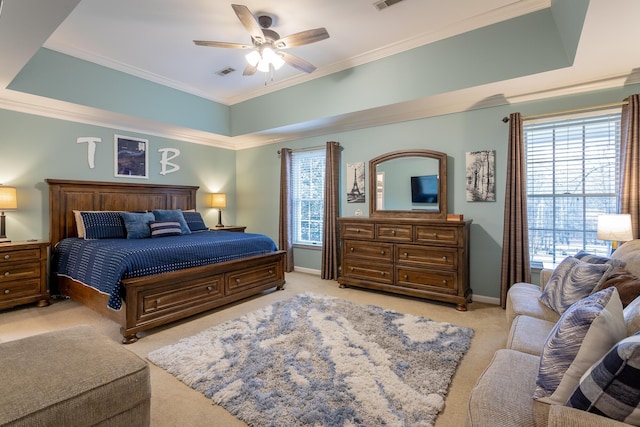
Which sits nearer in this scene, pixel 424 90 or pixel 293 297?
pixel 424 90

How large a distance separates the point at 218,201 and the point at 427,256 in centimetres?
386

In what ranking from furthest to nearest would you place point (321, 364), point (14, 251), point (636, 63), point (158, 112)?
point (158, 112)
point (14, 251)
point (636, 63)
point (321, 364)

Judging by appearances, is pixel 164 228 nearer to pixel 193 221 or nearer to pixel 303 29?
pixel 193 221

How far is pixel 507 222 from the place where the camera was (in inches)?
139

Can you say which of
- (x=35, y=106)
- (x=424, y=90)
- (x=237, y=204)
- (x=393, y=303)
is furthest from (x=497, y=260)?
(x=35, y=106)

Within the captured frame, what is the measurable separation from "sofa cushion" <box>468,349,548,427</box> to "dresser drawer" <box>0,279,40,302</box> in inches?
180

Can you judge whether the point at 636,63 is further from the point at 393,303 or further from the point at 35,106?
the point at 35,106

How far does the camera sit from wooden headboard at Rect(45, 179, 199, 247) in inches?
158

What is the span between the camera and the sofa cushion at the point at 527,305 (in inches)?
82.3

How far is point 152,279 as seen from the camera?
9.30 ft

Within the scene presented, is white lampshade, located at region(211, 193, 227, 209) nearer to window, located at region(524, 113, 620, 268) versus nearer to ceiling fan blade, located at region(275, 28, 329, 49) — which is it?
ceiling fan blade, located at region(275, 28, 329, 49)

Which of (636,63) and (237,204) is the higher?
(636,63)

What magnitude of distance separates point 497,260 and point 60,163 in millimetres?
5851

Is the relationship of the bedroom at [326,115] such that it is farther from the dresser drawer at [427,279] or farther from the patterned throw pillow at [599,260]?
the patterned throw pillow at [599,260]
